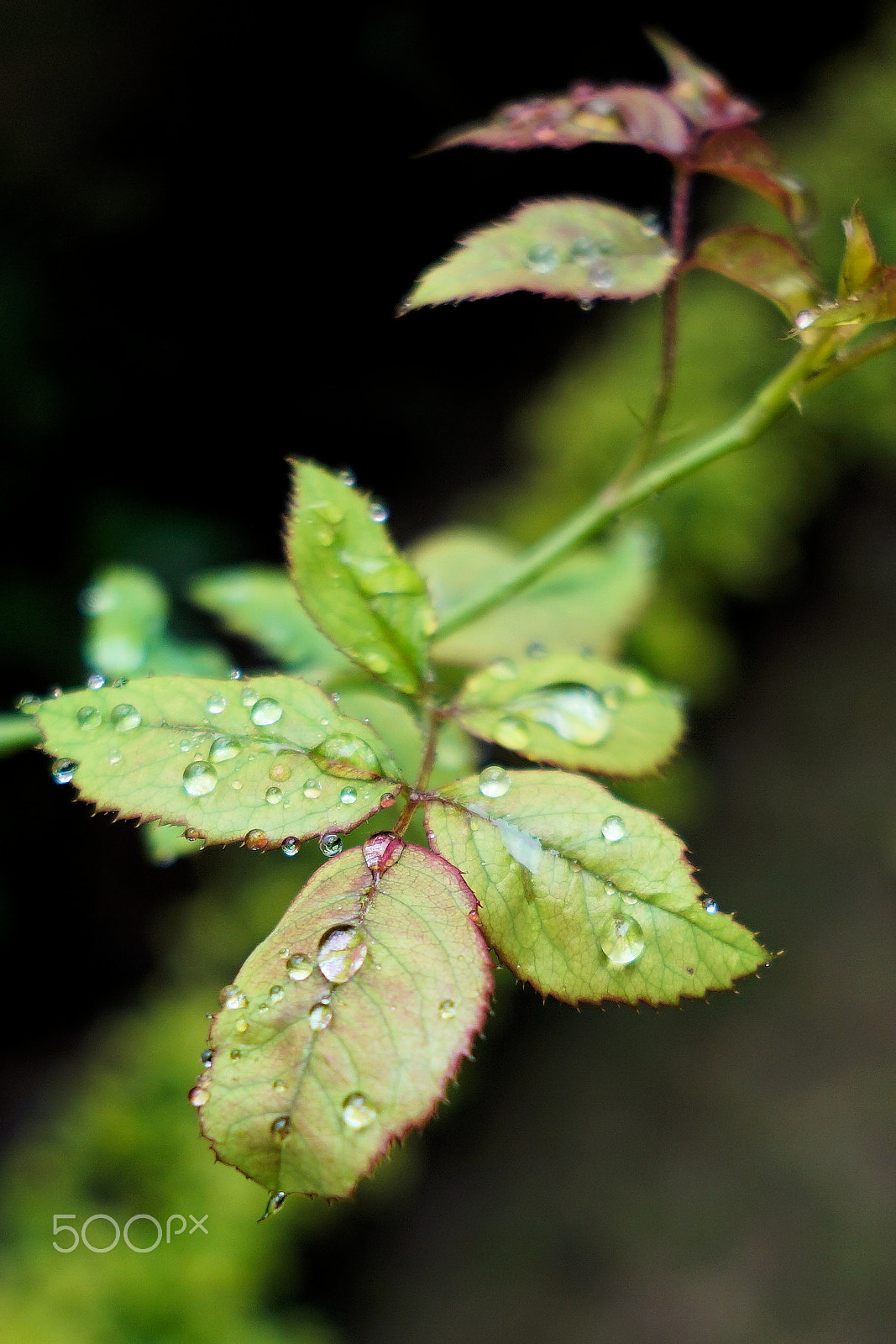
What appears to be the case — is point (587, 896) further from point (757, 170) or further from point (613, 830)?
point (757, 170)

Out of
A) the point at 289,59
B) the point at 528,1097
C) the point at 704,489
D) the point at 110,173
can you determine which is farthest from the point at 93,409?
the point at 528,1097

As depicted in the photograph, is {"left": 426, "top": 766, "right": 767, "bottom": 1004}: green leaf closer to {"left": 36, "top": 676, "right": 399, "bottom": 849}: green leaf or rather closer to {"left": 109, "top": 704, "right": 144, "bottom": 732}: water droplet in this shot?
{"left": 36, "top": 676, "right": 399, "bottom": 849}: green leaf

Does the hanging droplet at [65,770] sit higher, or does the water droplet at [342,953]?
the water droplet at [342,953]

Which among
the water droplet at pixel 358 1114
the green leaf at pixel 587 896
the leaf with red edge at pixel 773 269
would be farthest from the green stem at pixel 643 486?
the water droplet at pixel 358 1114

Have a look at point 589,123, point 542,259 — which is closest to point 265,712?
point 542,259

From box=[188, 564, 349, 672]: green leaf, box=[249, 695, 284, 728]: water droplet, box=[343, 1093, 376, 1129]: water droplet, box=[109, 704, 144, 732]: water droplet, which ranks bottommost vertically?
box=[188, 564, 349, 672]: green leaf

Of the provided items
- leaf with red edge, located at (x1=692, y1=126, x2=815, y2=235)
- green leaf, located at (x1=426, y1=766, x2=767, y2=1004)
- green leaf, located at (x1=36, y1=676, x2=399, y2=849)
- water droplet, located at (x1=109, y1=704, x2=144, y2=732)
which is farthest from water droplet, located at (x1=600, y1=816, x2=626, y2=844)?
leaf with red edge, located at (x1=692, y1=126, x2=815, y2=235)

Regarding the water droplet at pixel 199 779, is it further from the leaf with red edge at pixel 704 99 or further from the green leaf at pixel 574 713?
the leaf with red edge at pixel 704 99

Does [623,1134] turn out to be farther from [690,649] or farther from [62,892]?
[62,892]
